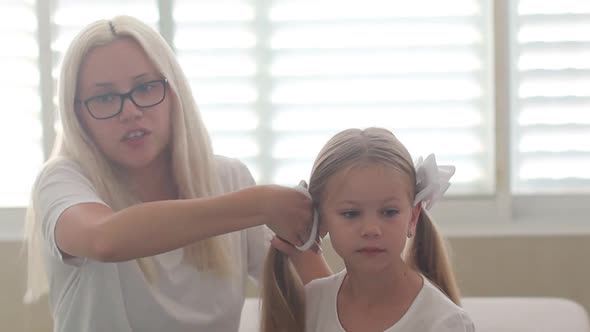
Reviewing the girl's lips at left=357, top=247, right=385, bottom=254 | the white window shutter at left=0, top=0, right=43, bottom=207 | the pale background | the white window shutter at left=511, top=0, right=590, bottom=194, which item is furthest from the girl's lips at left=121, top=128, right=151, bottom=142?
the white window shutter at left=511, top=0, right=590, bottom=194

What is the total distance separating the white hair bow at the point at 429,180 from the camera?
1.46 metres

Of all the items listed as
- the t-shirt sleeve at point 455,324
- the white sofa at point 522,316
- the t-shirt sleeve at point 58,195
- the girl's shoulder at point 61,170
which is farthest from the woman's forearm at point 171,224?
the white sofa at point 522,316

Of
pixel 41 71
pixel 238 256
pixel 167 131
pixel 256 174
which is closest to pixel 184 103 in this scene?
pixel 167 131

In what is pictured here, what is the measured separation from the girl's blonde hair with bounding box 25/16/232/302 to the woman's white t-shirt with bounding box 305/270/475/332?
0.82ft

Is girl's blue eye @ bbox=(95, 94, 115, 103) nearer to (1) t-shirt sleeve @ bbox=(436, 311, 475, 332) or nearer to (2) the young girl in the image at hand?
(2) the young girl

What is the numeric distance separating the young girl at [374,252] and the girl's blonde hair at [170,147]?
242mm

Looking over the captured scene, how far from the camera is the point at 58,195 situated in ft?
5.10

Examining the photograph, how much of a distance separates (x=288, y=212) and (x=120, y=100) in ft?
1.46

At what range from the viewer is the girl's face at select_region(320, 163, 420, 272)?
56.0 inches

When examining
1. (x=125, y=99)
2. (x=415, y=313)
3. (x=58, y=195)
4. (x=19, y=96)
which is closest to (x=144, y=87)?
(x=125, y=99)

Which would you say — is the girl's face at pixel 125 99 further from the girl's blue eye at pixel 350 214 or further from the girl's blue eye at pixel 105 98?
the girl's blue eye at pixel 350 214

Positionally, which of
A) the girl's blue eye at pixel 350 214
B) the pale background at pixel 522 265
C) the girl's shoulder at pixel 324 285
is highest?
the girl's blue eye at pixel 350 214

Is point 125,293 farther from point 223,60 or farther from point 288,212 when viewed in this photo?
point 223,60

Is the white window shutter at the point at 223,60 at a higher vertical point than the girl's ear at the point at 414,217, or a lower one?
higher
